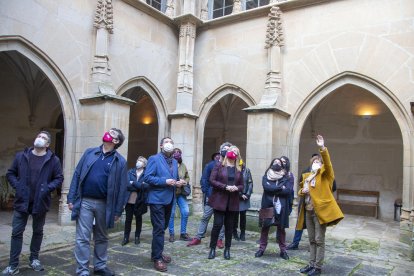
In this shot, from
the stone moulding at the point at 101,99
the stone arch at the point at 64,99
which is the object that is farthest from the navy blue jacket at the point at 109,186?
the stone arch at the point at 64,99

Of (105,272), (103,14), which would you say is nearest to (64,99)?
(103,14)

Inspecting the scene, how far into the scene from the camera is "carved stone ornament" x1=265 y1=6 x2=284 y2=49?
8.27 metres

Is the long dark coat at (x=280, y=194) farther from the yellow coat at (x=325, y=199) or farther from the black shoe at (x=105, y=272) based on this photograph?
the black shoe at (x=105, y=272)

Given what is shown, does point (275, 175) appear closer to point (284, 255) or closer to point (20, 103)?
point (284, 255)

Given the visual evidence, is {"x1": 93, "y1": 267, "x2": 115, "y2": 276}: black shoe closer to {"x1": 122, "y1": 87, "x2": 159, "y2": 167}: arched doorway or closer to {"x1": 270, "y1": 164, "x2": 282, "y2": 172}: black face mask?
{"x1": 270, "y1": 164, "x2": 282, "y2": 172}: black face mask

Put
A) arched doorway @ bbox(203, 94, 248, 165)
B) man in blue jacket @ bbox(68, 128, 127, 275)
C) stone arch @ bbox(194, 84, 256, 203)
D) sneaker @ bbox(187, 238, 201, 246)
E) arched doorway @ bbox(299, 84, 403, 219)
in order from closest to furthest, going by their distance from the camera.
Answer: man in blue jacket @ bbox(68, 128, 127, 275) < sneaker @ bbox(187, 238, 201, 246) < stone arch @ bbox(194, 84, 256, 203) < arched doorway @ bbox(299, 84, 403, 219) < arched doorway @ bbox(203, 94, 248, 165)

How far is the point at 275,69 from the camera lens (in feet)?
27.1

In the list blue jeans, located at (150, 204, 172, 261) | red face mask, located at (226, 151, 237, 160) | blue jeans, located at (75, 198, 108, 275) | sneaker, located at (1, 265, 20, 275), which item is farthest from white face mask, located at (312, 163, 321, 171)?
sneaker, located at (1, 265, 20, 275)

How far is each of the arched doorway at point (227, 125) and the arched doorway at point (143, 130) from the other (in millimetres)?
1974

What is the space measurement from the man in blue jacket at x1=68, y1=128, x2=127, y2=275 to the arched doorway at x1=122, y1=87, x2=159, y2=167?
9153 millimetres

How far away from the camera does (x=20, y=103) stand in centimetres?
973

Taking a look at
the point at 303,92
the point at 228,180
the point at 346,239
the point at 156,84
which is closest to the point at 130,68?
the point at 156,84

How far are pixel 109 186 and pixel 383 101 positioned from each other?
5.60 m

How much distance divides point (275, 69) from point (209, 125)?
462cm
